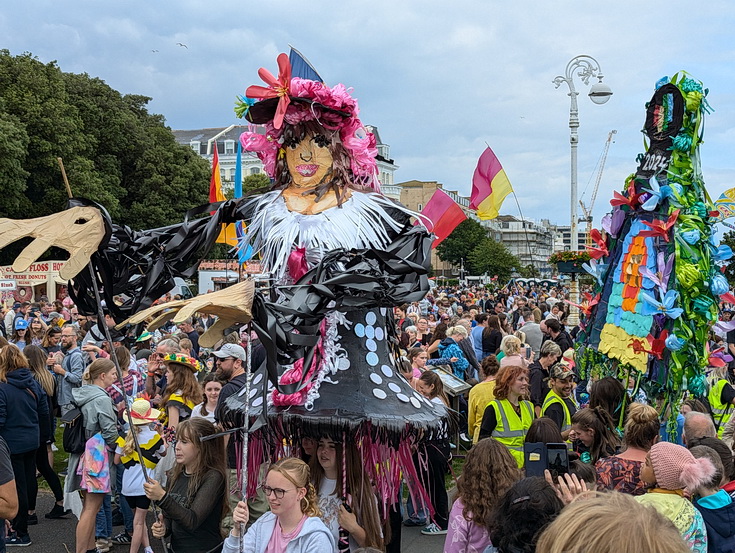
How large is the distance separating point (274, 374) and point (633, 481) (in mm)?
2013

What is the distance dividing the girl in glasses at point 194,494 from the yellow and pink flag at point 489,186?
244 centimetres

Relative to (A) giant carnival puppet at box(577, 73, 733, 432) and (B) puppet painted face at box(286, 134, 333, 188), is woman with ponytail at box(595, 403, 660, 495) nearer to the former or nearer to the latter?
(A) giant carnival puppet at box(577, 73, 733, 432)

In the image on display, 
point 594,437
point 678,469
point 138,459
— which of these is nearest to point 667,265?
point 594,437

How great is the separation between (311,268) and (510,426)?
2.30 meters

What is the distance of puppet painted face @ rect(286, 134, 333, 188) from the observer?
4184 mm

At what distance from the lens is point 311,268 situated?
3939mm

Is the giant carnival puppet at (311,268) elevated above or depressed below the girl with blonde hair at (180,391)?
above

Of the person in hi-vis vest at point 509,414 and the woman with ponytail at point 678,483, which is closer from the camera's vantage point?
the woman with ponytail at point 678,483

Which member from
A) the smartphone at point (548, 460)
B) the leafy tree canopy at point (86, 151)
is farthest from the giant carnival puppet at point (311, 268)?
the leafy tree canopy at point (86, 151)

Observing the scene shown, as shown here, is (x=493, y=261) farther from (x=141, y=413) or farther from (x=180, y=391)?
(x=141, y=413)

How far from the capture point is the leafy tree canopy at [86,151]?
2625cm

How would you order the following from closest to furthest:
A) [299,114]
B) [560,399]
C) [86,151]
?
[299,114]
[560,399]
[86,151]

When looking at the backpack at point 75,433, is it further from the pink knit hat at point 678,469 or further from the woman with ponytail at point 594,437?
the pink knit hat at point 678,469

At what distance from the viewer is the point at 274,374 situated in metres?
3.04
